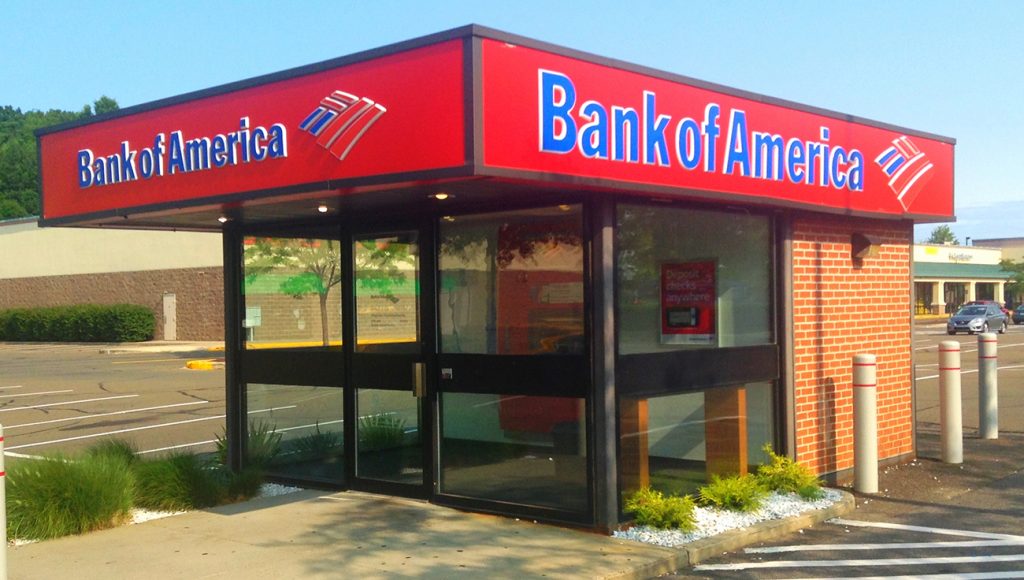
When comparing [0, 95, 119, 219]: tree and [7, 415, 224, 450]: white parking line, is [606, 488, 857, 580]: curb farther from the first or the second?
[0, 95, 119, 219]: tree

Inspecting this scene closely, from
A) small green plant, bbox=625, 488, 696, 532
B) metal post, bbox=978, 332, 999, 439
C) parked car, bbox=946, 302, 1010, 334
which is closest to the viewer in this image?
small green plant, bbox=625, 488, 696, 532

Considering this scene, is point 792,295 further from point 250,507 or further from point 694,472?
point 250,507

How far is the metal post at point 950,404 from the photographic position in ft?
36.1

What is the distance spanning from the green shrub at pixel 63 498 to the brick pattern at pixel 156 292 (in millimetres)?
30737

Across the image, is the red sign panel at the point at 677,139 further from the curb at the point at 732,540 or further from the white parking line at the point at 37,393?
the white parking line at the point at 37,393

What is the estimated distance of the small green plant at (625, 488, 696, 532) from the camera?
25.4 feet

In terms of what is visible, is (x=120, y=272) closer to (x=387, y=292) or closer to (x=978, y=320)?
(x=978, y=320)

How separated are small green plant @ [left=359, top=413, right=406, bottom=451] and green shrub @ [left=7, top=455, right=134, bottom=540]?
196 centimetres

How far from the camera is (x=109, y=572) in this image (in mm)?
6836

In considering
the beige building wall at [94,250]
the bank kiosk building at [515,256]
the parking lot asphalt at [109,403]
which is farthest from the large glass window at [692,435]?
the beige building wall at [94,250]

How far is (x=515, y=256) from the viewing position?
8.35m

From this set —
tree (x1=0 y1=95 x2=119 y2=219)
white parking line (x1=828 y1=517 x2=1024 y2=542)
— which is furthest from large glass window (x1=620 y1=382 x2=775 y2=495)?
tree (x1=0 y1=95 x2=119 y2=219)

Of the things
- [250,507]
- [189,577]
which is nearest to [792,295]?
[250,507]

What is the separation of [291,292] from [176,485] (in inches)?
80.3
